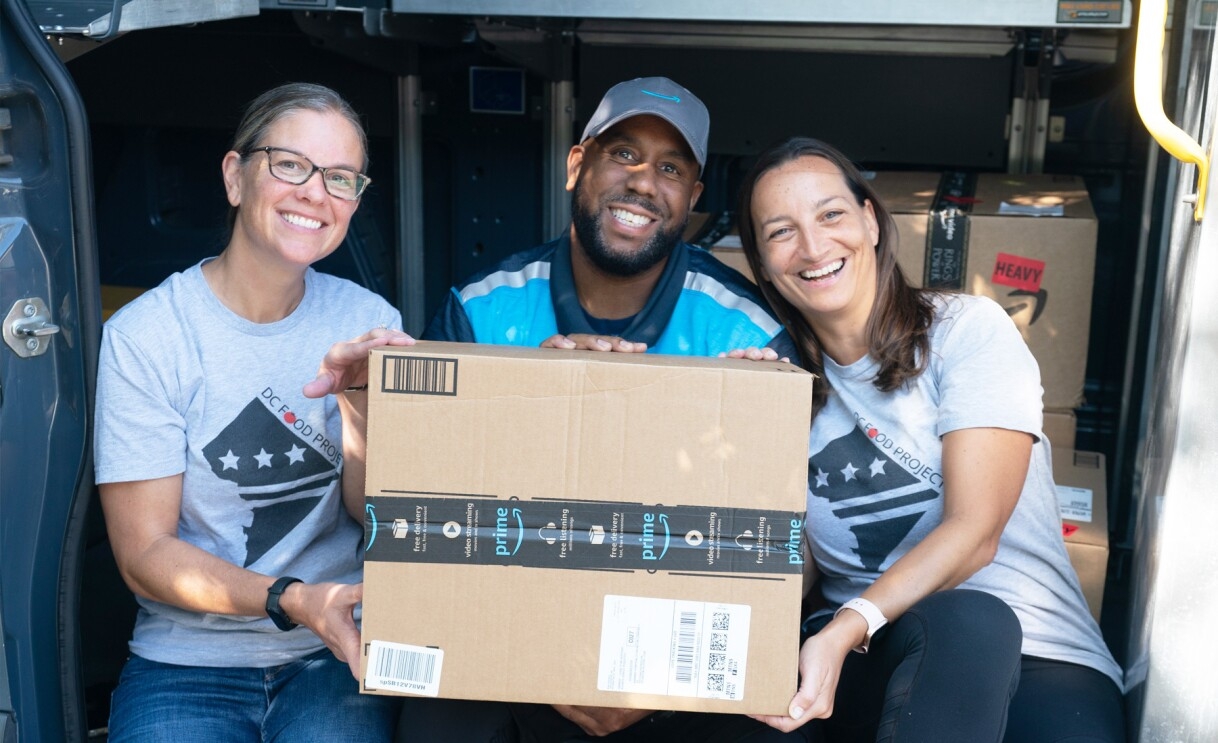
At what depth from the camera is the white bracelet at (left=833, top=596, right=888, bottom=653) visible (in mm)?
1747

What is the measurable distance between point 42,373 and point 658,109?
110cm

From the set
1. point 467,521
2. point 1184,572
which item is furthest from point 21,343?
point 1184,572

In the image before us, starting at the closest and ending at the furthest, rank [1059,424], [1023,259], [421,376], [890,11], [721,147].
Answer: [421,376]
[890,11]
[1023,259]
[1059,424]
[721,147]

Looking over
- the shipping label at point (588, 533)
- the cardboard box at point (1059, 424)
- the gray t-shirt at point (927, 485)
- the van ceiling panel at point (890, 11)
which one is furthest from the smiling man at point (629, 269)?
the cardboard box at point (1059, 424)

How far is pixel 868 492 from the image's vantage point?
78.7 inches

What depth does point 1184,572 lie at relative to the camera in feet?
4.98

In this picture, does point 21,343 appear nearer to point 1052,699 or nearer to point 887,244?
point 887,244

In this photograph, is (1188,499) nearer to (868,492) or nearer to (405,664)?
(868,492)

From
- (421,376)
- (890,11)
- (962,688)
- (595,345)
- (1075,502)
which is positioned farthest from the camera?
(1075,502)

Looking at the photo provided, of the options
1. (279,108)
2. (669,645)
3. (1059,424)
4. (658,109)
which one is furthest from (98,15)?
(1059,424)

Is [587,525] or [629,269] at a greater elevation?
[629,269]

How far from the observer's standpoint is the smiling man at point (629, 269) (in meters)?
2.24

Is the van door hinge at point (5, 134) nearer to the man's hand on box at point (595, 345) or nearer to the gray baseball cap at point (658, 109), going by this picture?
the man's hand on box at point (595, 345)

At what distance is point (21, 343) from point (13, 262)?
4.2 inches
